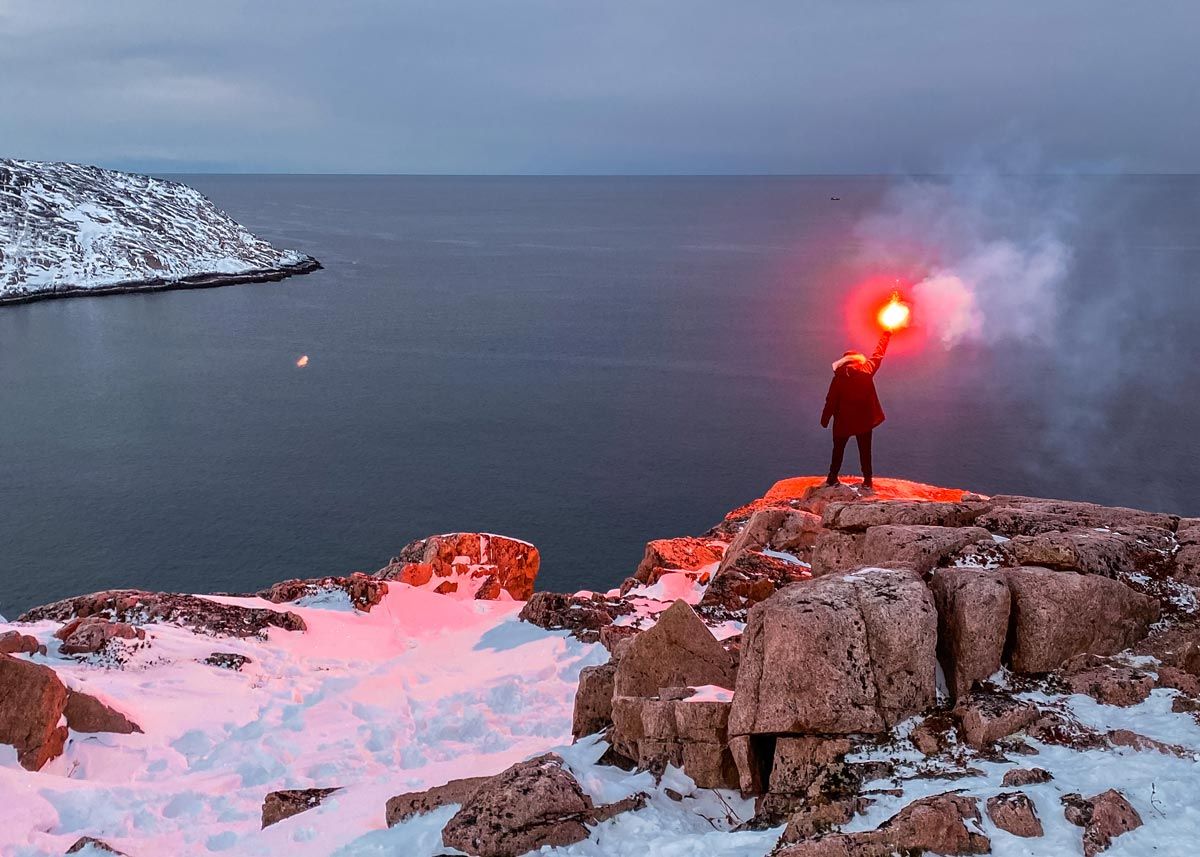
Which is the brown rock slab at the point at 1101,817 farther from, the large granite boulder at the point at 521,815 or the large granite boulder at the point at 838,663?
the large granite boulder at the point at 521,815

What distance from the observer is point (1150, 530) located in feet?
48.0

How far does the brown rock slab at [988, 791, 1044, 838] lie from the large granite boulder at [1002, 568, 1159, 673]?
116 inches

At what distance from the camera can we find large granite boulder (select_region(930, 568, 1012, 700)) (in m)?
11.5

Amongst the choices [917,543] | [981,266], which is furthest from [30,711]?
[981,266]

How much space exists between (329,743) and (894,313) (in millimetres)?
15580

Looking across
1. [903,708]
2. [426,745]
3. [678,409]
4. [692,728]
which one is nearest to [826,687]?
[903,708]

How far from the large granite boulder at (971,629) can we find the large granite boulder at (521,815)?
15.7ft

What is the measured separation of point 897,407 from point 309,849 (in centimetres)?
6961

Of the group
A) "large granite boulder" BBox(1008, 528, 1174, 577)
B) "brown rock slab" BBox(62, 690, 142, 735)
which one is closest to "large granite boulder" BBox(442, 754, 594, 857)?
"large granite boulder" BBox(1008, 528, 1174, 577)

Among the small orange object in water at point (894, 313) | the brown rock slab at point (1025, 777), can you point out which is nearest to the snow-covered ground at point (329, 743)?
the brown rock slab at point (1025, 777)

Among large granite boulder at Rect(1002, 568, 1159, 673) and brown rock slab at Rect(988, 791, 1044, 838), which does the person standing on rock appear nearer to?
large granite boulder at Rect(1002, 568, 1159, 673)

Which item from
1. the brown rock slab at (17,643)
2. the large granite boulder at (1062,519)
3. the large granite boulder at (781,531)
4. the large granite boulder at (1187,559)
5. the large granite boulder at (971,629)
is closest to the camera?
the large granite boulder at (971,629)

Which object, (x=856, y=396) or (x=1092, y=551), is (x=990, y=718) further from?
(x=856, y=396)

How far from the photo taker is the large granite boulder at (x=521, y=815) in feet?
34.3
